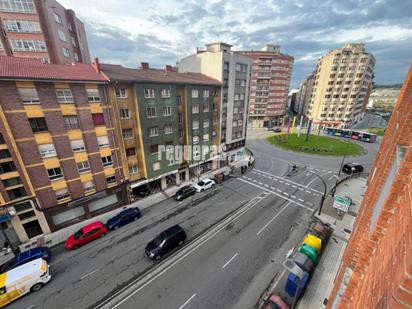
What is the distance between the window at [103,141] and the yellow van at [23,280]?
36.7 ft

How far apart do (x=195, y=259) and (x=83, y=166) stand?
15.1 m

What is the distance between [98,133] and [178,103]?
1117cm

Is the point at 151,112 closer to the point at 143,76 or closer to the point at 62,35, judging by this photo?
the point at 143,76

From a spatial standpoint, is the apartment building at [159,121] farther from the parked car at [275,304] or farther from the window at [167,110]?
the parked car at [275,304]

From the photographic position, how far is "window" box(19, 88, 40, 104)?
1499cm

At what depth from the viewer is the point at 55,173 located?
704 inches

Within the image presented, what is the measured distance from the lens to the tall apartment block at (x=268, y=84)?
2559 inches

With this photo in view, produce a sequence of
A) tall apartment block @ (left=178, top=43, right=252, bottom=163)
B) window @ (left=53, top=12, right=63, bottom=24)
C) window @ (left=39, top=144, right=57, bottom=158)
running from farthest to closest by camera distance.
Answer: tall apartment block @ (left=178, top=43, right=252, bottom=163), window @ (left=53, top=12, right=63, bottom=24), window @ (left=39, top=144, right=57, bottom=158)

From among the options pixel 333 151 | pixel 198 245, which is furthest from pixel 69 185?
pixel 333 151

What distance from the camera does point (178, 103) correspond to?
25625 millimetres

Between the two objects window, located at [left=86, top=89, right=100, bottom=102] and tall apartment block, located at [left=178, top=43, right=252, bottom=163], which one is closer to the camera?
window, located at [left=86, top=89, right=100, bottom=102]

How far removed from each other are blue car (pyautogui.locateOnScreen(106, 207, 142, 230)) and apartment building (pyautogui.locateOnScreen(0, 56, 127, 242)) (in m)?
3.46

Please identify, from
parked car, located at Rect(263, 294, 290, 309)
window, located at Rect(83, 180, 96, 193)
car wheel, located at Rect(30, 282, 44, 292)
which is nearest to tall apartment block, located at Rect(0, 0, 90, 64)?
window, located at Rect(83, 180, 96, 193)

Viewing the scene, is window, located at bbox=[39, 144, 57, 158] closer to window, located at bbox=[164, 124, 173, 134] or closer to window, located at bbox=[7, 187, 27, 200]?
window, located at bbox=[7, 187, 27, 200]
